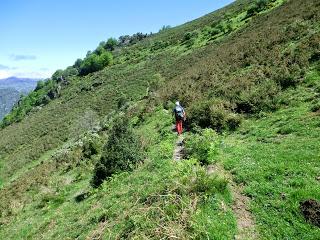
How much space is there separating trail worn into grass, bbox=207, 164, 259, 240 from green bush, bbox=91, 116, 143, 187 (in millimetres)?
6846

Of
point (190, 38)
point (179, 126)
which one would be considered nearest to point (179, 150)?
point (179, 126)

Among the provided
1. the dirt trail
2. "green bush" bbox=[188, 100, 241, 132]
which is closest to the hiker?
the dirt trail

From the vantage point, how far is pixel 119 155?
63.0ft

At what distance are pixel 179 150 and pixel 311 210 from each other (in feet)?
30.2

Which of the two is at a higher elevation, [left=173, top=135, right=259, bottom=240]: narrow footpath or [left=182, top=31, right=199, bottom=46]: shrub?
[left=182, top=31, right=199, bottom=46]: shrub

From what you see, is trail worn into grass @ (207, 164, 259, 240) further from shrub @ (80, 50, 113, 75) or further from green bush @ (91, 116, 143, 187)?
shrub @ (80, 50, 113, 75)

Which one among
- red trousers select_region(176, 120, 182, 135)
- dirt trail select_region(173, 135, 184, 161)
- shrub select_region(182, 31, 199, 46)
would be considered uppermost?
shrub select_region(182, 31, 199, 46)

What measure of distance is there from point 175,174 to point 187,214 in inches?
95.2

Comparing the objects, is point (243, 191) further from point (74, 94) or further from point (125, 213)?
point (74, 94)

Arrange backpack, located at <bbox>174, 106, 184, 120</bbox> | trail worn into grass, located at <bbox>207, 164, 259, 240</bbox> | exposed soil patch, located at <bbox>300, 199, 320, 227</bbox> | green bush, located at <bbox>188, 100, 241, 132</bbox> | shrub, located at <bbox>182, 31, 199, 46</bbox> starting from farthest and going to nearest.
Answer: shrub, located at <bbox>182, 31, 199, 46</bbox> < backpack, located at <bbox>174, 106, 184, 120</bbox> < green bush, located at <bbox>188, 100, 241, 132</bbox> < trail worn into grass, located at <bbox>207, 164, 259, 240</bbox> < exposed soil patch, located at <bbox>300, 199, 320, 227</bbox>

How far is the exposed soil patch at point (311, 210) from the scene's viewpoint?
10016mm

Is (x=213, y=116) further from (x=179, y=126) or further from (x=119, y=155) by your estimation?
(x=119, y=155)

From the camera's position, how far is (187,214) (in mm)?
10867

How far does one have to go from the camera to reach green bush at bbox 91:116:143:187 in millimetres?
19125
